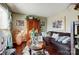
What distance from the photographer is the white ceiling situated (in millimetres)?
1550

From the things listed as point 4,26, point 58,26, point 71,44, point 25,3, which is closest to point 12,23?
point 4,26

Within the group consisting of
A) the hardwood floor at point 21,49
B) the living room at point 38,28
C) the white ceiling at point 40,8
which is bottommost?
the hardwood floor at point 21,49

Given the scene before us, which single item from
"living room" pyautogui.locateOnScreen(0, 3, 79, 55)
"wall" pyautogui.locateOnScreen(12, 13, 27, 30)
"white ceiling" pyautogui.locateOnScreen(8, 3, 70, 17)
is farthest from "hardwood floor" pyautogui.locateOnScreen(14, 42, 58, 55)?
"white ceiling" pyautogui.locateOnScreen(8, 3, 70, 17)

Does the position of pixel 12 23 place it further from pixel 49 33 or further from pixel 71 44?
pixel 71 44

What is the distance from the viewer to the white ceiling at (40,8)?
155cm

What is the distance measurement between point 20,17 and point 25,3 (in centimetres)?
17

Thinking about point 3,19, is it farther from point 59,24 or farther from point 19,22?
point 59,24

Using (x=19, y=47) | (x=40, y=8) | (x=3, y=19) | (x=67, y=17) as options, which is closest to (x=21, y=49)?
(x=19, y=47)

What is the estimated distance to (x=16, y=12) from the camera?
1529 millimetres

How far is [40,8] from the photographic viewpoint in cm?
157

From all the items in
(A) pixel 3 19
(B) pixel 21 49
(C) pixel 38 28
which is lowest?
(B) pixel 21 49

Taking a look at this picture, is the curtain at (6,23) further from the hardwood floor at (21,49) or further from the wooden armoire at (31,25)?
the wooden armoire at (31,25)

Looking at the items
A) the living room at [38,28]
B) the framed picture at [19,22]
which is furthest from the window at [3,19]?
the framed picture at [19,22]

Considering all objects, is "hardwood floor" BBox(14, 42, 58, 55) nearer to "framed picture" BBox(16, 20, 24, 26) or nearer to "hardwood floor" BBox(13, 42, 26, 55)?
"hardwood floor" BBox(13, 42, 26, 55)
